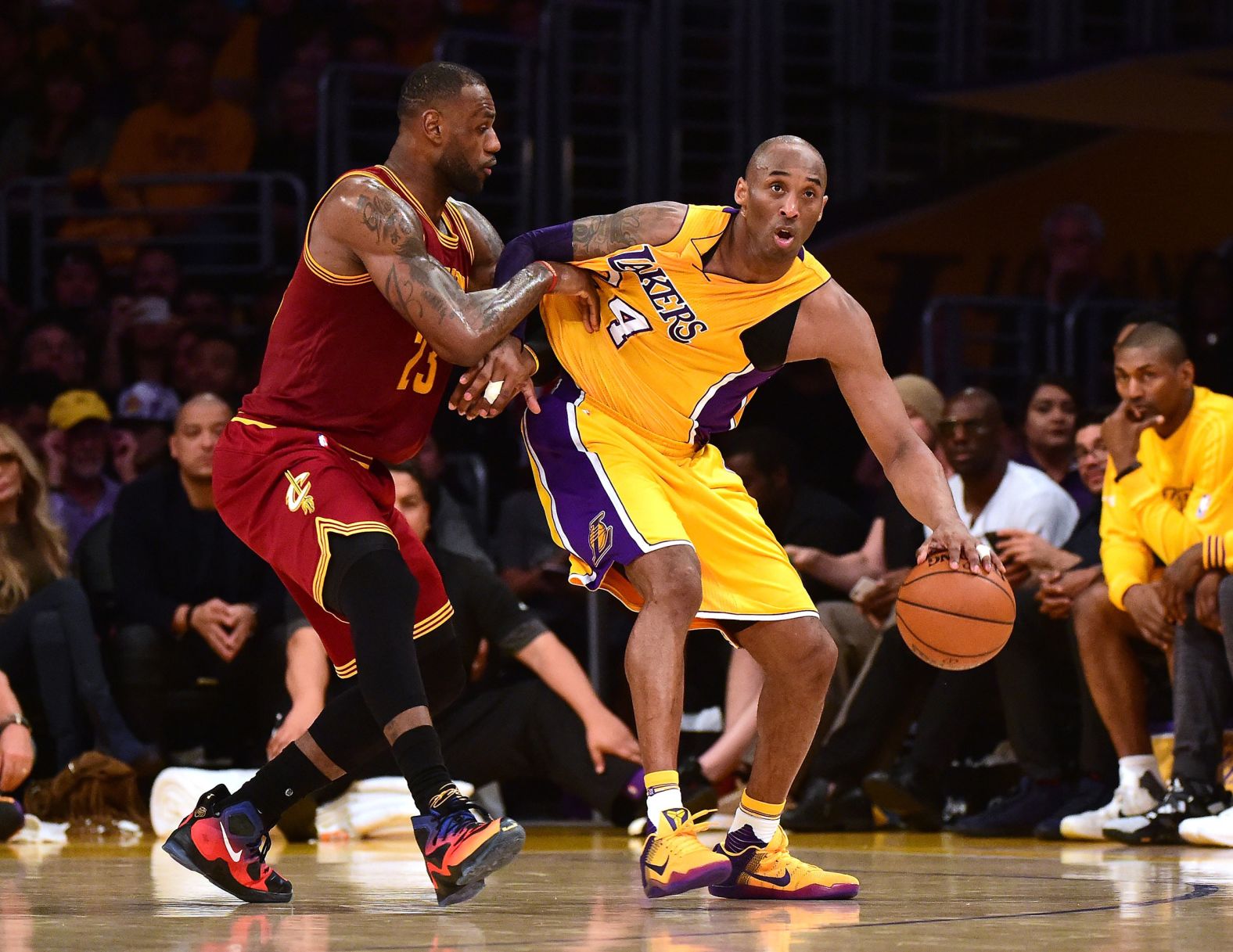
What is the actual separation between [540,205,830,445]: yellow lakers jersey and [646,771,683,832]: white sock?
2.95 ft

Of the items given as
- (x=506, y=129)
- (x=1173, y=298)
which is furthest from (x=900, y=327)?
(x=506, y=129)

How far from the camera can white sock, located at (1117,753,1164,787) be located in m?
6.56

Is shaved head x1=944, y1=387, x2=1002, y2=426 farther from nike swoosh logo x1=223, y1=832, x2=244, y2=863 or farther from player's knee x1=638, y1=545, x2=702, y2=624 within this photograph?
nike swoosh logo x1=223, y1=832, x2=244, y2=863

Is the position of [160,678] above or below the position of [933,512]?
below

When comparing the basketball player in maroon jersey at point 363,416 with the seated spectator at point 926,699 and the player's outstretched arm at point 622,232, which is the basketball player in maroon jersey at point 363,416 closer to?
the player's outstretched arm at point 622,232

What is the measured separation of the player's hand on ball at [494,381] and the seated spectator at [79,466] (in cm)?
443

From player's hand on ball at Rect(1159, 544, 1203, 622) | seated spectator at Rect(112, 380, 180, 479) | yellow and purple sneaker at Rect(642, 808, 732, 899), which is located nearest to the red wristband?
yellow and purple sneaker at Rect(642, 808, 732, 899)

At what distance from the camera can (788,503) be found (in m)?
7.81

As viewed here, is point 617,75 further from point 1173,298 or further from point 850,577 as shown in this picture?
point 850,577

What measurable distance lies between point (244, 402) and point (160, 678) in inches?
120

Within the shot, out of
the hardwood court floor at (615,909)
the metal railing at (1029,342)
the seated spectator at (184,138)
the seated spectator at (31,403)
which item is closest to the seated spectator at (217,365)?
the seated spectator at (31,403)

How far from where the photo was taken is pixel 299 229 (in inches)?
381

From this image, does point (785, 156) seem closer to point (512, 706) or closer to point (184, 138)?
point (512, 706)

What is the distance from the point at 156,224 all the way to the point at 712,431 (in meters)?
7.14
